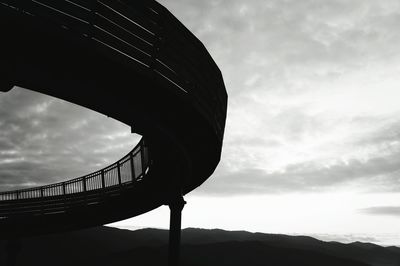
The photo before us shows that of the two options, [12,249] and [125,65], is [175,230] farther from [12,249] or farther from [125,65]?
[12,249]

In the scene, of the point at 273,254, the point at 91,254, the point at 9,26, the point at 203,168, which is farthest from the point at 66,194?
the point at 273,254

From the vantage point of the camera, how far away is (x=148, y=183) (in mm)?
14062

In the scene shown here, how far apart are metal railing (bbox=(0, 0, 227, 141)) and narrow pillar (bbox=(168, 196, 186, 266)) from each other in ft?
16.0

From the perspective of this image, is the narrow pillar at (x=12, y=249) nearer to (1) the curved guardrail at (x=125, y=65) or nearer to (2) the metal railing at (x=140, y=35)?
(1) the curved guardrail at (x=125, y=65)

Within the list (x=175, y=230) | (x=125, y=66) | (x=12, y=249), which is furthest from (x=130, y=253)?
(x=125, y=66)

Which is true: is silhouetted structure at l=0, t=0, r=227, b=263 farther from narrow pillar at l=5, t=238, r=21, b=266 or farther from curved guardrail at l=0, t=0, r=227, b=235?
narrow pillar at l=5, t=238, r=21, b=266

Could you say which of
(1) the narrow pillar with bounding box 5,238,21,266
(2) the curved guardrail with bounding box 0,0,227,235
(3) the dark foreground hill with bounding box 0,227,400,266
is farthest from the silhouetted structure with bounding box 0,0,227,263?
(3) the dark foreground hill with bounding box 0,227,400,266

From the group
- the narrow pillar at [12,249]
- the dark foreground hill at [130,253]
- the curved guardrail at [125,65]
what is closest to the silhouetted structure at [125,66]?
the curved guardrail at [125,65]

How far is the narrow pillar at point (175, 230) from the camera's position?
438 inches

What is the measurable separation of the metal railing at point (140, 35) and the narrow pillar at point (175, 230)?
4873mm

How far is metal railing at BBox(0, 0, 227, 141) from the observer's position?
5410 mm

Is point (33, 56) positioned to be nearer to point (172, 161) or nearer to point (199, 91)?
point (199, 91)

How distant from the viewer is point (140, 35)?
6238 mm

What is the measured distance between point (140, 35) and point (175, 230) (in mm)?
7182
